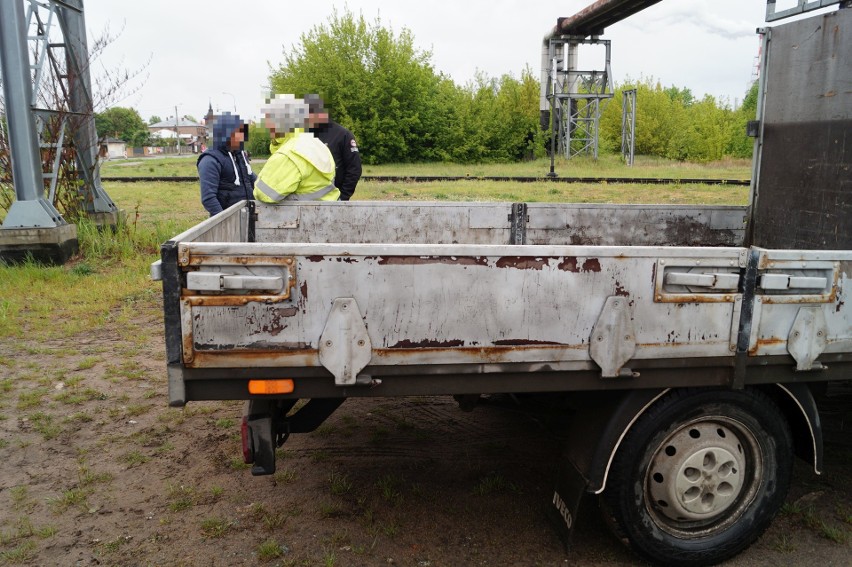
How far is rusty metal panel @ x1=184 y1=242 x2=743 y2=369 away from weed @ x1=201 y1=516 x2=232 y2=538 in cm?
123

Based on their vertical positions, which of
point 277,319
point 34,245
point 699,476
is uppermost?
point 277,319

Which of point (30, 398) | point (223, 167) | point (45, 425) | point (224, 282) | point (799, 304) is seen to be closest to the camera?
point (224, 282)

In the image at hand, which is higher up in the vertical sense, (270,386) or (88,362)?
(270,386)

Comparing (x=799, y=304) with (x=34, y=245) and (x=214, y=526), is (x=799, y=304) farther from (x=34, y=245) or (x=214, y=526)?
(x=34, y=245)

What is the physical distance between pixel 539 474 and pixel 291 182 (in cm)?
266

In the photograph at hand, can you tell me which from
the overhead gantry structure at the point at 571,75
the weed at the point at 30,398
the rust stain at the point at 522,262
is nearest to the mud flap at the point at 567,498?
the rust stain at the point at 522,262

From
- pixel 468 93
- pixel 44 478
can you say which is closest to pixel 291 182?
pixel 44 478

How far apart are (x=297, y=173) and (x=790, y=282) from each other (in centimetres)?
349

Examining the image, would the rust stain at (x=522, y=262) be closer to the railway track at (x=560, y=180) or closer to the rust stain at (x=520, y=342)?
the rust stain at (x=520, y=342)

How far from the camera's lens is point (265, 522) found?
A: 3.61 m

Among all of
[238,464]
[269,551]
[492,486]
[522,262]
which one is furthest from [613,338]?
[238,464]

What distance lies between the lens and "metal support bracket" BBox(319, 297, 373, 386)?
2713 mm

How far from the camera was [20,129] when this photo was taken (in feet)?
29.9

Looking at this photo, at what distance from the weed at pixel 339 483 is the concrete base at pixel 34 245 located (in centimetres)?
679
